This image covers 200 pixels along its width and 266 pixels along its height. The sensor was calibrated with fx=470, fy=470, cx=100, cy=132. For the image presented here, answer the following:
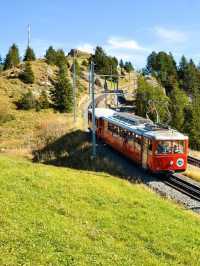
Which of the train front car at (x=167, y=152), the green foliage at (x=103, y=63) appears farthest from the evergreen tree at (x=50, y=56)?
the train front car at (x=167, y=152)

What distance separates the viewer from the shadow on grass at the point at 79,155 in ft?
103

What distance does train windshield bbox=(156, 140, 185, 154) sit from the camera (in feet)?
90.3

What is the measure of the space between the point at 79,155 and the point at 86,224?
21078mm

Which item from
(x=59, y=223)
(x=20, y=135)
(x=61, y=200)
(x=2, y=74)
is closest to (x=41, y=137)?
(x=20, y=135)

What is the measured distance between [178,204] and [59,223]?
8.30 meters

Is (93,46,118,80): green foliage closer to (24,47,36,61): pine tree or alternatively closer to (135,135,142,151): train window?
(24,47,36,61): pine tree

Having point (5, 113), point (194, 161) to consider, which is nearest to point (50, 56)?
point (5, 113)

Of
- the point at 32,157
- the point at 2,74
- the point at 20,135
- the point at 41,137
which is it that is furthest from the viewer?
the point at 2,74

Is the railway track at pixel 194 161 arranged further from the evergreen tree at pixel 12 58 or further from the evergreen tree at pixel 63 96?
the evergreen tree at pixel 12 58

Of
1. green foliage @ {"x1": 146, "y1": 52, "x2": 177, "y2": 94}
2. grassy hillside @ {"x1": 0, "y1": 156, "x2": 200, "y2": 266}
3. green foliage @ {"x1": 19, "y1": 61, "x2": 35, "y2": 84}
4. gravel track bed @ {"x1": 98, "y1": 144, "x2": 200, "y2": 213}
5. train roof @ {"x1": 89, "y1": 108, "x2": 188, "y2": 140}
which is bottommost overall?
gravel track bed @ {"x1": 98, "y1": 144, "x2": 200, "y2": 213}

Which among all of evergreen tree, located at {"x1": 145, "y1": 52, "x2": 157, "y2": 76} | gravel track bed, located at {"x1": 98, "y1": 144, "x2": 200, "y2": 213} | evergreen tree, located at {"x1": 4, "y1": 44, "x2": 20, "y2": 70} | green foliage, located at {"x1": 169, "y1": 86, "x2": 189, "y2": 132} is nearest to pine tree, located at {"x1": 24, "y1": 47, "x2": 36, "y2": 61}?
evergreen tree, located at {"x1": 4, "y1": 44, "x2": 20, "y2": 70}

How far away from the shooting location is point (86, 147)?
1545 inches

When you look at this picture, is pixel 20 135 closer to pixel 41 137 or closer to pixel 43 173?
pixel 41 137

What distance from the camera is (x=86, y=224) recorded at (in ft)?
50.9
